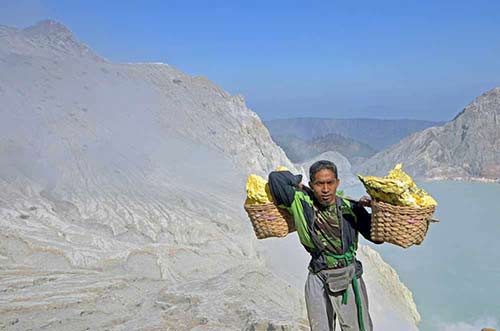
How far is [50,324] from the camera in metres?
4.28

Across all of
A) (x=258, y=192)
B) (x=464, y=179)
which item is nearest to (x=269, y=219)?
(x=258, y=192)

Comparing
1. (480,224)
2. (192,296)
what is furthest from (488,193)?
(192,296)

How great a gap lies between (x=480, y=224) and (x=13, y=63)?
48.8 ft

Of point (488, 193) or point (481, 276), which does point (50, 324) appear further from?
point (488, 193)

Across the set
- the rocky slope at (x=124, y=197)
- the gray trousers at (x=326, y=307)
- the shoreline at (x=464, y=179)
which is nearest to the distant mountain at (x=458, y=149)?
the shoreline at (x=464, y=179)

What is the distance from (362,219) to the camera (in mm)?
2131

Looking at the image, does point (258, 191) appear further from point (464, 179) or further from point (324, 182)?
point (464, 179)

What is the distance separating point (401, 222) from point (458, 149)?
28.7 metres

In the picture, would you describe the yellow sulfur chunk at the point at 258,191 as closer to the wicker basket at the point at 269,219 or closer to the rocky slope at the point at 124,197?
the wicker basket at the point at 269,219

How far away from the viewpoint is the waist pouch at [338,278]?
2.12 m

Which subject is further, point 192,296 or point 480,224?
point 480,224

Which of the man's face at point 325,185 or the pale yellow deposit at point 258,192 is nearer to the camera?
the man's face at point 325,185

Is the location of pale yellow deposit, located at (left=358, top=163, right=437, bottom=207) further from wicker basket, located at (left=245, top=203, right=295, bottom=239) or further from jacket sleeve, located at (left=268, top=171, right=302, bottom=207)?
wicker basket, located at (left=245, top=203, right=295, bottom=239)

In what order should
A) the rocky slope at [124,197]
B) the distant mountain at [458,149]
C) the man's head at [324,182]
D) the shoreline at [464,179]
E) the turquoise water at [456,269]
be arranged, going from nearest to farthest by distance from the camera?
the man's head at [324,182], the rocky slope at [124,197], the turquoise water at [456,269], the shoreline at [464,179], the distant mountain at [458,149]
